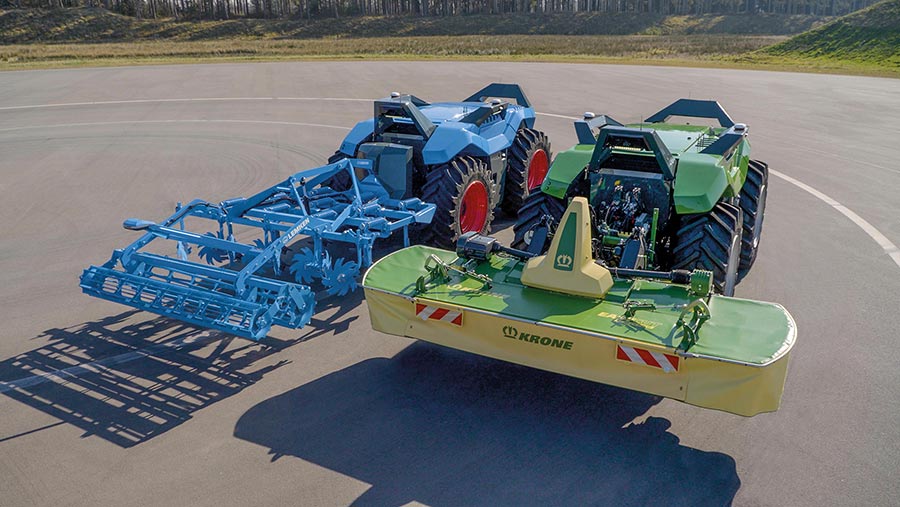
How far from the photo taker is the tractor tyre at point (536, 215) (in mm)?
6875

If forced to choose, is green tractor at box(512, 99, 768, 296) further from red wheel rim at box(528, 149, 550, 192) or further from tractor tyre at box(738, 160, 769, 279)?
red wheel rim at box(528, 149, 550, 192)

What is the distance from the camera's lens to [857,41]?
1441 inches

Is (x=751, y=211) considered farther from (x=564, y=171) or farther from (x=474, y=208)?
(x=474, y=208)

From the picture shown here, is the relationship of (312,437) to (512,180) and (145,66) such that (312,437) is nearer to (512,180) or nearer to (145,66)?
(512,180)

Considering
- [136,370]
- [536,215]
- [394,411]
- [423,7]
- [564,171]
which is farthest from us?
[423,7]

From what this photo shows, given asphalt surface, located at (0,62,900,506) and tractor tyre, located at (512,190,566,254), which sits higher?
tractor tyre, located at (512,190,566,254)

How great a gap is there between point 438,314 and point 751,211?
474cm

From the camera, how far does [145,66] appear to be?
31938mm

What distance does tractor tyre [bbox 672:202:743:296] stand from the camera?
623 centimetres

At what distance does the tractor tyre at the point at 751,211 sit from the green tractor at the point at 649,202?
2.27 ft

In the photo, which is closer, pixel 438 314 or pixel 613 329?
pixel 613 329

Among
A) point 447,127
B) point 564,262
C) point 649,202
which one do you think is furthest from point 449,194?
point 564,262

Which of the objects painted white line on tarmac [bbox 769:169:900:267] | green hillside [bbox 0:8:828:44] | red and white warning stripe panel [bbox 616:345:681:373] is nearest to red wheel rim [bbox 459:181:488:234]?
red and white warning stripe panel [bbox 616:345:681:373]

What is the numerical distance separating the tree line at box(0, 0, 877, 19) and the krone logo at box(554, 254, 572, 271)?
73014 millimetres
